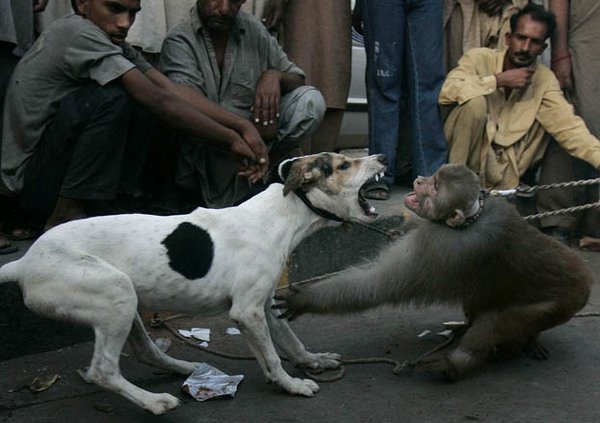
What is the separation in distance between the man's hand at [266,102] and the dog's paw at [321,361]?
5.27ft

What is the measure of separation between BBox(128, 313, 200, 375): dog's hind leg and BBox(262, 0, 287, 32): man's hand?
8.68 ft

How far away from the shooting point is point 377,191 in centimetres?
626

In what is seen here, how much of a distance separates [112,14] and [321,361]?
2.05m

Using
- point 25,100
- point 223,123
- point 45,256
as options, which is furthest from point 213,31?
point 45,256

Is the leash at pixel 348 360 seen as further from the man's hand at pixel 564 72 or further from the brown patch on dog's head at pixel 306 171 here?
the man's hand at pixel 564 72

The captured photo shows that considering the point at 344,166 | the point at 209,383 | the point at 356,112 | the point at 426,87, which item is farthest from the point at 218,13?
the point at 356,112

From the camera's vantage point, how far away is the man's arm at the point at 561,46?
648 centimetres

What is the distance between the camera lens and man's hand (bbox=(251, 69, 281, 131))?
5426mm

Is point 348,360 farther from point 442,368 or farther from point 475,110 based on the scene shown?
point 475,110

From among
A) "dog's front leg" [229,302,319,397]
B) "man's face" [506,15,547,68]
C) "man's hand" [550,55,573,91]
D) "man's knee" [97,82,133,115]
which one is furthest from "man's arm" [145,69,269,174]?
"man's hand" [550,55,573,91]

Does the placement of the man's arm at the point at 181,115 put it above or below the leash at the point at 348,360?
above

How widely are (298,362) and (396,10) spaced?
2776 millimetres

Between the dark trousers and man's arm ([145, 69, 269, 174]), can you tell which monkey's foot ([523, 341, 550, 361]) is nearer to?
man's arm ([145, 69, 269, 174])

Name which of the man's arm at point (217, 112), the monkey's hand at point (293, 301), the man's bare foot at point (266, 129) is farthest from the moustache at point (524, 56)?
the monkey's hand at point (293, 301)
